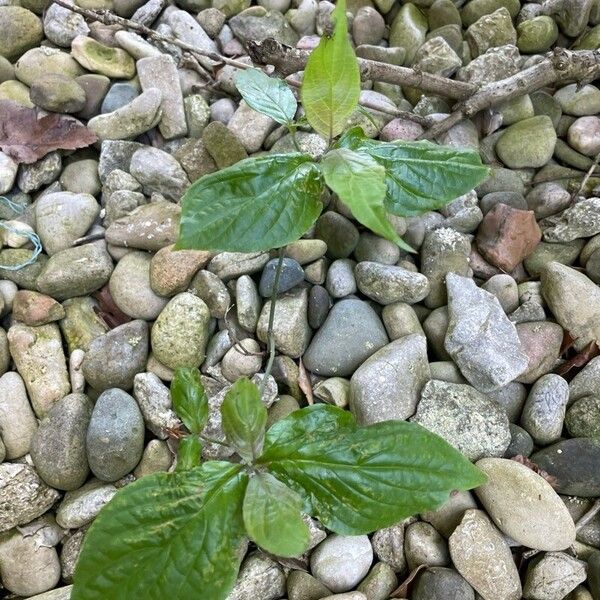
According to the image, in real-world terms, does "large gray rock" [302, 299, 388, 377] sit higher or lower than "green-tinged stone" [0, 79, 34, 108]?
lower

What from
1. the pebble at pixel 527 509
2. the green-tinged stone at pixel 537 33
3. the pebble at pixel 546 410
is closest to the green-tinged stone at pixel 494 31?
the green-tinged stone at pixel 537 33

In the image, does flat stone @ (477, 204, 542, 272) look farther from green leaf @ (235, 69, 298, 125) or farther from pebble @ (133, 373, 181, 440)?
pebble @ (133, 373, 181, 440)

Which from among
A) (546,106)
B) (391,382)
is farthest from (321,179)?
(546,106)

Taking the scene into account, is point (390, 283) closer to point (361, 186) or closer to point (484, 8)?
point (361, 186)

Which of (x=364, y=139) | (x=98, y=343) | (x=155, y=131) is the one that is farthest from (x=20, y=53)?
(x=364, y=139)

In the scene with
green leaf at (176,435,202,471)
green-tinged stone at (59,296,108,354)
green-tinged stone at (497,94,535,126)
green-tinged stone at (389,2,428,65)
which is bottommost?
green-tinged stone at (59,296,108,354)

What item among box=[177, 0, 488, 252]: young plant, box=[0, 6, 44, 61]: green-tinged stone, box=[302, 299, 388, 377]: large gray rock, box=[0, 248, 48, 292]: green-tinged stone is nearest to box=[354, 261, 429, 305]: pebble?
box=[302, 299, 388, 377]: large gray rock

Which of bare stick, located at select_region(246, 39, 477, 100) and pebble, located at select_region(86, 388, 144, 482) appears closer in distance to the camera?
pebble, located at select_region(86, 388, 144, 482)

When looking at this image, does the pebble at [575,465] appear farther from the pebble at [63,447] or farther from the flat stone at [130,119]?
the flat stone at [130,119]
